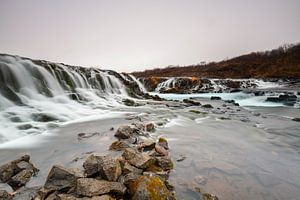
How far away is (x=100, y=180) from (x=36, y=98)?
7360 millimetres

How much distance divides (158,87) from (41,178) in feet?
86.4

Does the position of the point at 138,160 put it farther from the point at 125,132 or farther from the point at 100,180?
the point at 125,132

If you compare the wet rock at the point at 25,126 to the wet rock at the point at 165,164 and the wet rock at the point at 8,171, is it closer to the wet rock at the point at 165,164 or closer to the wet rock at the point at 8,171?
the wet rock at the point at 8,171

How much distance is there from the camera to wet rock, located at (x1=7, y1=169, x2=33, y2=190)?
2.27 m

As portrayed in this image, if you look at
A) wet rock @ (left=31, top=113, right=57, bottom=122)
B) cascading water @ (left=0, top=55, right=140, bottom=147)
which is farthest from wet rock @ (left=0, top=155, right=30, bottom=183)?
wet rock @ (left=31, top=113, right=57, bottom=122)

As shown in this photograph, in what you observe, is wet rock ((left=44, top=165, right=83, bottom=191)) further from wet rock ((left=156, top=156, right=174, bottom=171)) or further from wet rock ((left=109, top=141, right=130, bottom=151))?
wet rock ((left=109, top=141, right=130, bottom=151))

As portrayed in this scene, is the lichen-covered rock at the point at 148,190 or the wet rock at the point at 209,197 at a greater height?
the lichen-covered rock at the point at 148,190

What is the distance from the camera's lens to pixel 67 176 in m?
2.03

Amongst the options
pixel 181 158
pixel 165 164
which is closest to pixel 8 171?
pixel 165 164

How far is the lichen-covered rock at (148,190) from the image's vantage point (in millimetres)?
1743

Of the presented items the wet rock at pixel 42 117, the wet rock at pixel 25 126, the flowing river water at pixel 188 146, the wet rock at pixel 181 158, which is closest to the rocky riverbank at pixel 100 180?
the flowing river water at pixel 188 146

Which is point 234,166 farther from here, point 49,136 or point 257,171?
point 49,136

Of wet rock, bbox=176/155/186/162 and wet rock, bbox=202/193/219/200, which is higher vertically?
wet rock, bbox=202/193/219/200

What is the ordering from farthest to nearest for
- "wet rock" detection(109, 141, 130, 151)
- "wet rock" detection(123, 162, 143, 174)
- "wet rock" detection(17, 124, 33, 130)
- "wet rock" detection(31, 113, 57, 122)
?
Answer: "wet rock" detection(31, 113, 57, 122)
"wet rock" detection(17, 124, 33, 130)
"wet rock" detection(109, 141, 130, 151)
"wet rock" detection(123, 162, 143, 174)
